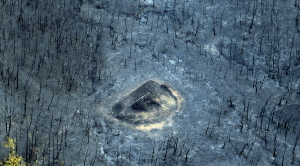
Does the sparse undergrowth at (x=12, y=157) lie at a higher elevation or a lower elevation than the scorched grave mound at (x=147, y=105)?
lower

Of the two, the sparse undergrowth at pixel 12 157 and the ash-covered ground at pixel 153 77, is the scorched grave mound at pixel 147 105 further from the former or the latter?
the sparse undergrowth at pixel 12 157

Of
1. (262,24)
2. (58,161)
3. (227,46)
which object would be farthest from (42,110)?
(262,24)

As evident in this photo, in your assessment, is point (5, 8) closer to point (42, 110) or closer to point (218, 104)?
point (42, 110)

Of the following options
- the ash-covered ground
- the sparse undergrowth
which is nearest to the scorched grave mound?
the ash-covered ground

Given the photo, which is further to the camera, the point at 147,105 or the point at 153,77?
the point at 153,77

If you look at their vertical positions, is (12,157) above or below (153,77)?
below

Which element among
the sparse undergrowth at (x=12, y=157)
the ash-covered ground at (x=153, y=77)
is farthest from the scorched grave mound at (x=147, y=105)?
the sparse undergrowth at (x=12, y=157)

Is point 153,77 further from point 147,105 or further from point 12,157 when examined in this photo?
point 12,157

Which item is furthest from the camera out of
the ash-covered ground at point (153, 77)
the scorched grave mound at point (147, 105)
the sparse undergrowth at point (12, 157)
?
the scorched grave mound at point (147, 105)

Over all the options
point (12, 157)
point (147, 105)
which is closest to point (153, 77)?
point (147, 105)
